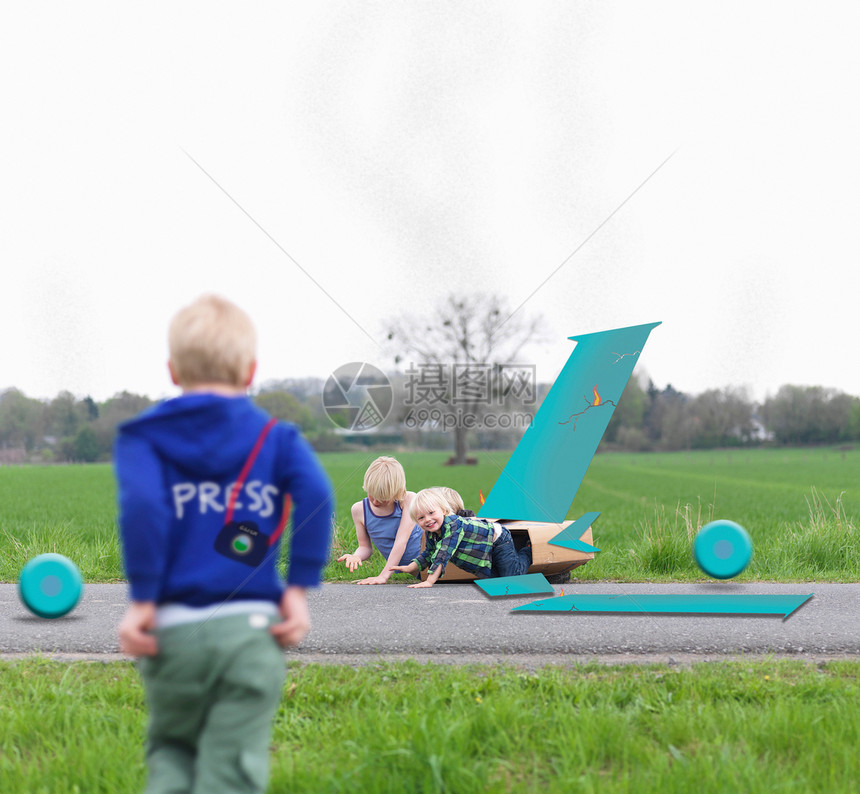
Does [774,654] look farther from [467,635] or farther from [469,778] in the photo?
[469,778]

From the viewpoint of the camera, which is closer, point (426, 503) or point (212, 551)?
point (212, 551)

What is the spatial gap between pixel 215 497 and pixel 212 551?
0.13m

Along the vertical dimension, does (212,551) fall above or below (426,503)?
above

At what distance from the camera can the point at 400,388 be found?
4676mm

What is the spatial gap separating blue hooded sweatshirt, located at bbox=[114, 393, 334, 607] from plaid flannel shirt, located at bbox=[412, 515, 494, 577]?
332cm

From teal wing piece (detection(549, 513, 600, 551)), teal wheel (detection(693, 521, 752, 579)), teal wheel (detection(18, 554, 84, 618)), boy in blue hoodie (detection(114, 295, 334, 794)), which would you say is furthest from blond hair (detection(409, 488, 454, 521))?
boy in blue hoodie (detection(114, 295, 334, 794))

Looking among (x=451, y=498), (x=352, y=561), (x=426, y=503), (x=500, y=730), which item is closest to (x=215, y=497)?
(x=500, y=730)

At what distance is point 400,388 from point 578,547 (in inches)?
74.9

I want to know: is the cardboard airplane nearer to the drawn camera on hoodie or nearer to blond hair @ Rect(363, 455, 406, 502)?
blond hair @ Rect(363, 455, 406, 502)

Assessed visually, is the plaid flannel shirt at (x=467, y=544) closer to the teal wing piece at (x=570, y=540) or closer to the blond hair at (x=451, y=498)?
the blond hair at (x=451, y=498)

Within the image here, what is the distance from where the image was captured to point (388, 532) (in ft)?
18.5

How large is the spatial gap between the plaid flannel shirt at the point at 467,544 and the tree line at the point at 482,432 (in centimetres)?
63

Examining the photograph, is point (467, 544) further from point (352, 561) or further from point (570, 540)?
point (352, 561)

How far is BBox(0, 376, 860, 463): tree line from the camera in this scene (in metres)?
3.91
